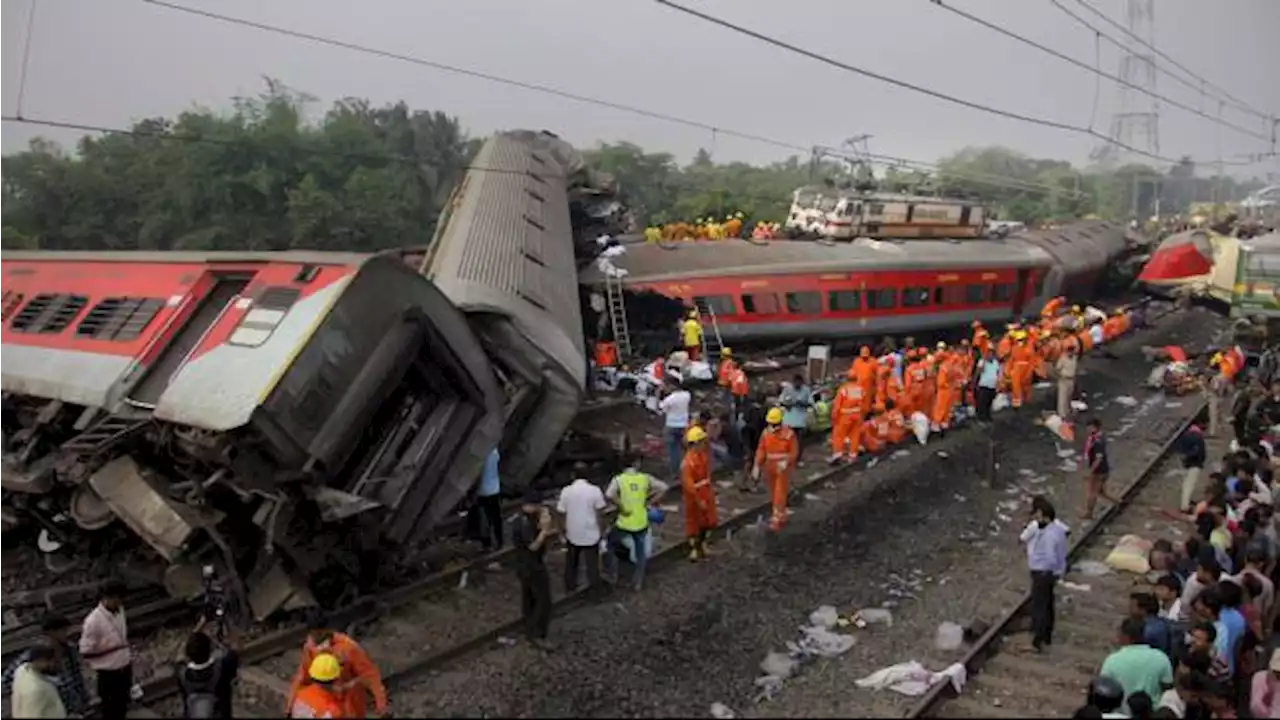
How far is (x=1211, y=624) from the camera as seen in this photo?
6551 millimetres

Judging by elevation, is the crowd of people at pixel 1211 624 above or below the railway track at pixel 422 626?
above

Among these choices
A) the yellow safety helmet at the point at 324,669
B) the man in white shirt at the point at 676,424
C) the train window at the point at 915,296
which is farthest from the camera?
the train window at the point at 915,296

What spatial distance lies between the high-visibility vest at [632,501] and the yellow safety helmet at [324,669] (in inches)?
147

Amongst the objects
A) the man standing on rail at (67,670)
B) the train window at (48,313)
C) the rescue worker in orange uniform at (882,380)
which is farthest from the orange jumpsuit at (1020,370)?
the man standing on rail at (67,670)

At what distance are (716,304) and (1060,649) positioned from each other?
43.4 ft

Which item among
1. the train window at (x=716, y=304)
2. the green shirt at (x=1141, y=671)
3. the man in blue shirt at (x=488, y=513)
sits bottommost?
the man in blue shirt at (x=488, y=513)

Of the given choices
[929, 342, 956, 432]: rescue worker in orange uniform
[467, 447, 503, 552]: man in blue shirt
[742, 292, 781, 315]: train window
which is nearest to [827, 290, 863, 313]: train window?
[742, 292, 781, 315]: train window

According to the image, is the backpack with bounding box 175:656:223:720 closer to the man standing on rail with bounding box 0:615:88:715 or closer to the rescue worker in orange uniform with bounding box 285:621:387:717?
the rescue worker in orange uniform with bounding box 285:621:387:717

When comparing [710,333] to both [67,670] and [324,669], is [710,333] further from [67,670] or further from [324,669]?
[324,669]

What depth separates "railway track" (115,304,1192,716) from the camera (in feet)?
25.3

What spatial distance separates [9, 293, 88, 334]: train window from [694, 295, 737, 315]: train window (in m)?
12.2

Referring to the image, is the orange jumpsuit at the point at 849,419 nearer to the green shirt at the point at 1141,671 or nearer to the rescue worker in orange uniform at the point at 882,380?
the rescue worker in orange uniform at the point at 882,380

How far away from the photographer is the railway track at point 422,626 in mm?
7719

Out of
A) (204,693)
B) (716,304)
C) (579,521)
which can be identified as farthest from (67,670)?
(716,304)
